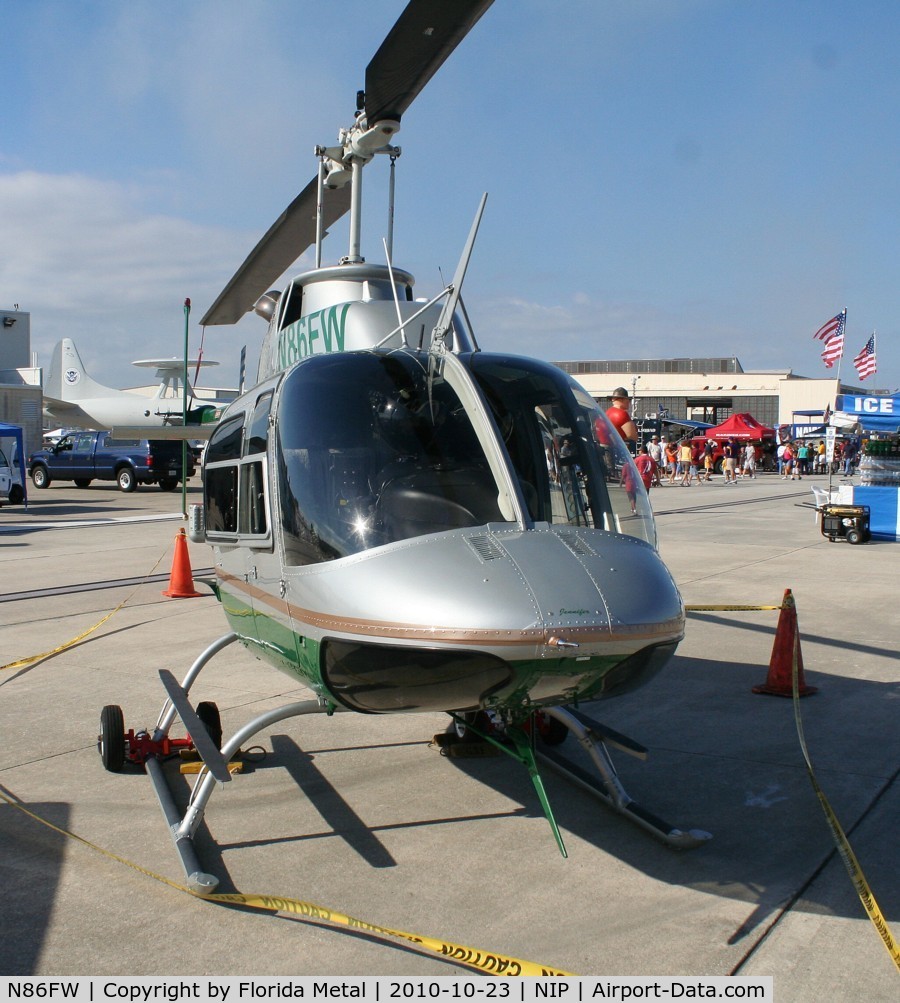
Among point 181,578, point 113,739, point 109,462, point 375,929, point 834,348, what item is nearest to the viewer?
point 375,929

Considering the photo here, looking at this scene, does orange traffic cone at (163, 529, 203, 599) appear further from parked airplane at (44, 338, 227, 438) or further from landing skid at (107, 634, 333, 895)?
parked airplane at (44, 338, 227, 438)

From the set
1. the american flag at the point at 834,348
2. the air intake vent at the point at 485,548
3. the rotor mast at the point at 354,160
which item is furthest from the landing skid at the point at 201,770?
the american flag at the point at 834,348

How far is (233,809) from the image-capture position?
4.54 metres

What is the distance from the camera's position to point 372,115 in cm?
545

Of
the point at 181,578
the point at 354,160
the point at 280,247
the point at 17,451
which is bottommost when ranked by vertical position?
the point at 181,578

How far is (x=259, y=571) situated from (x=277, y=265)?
439 centimetres

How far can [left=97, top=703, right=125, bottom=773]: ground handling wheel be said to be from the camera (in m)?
4.95

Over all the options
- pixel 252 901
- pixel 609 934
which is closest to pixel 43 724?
pixel 252 901

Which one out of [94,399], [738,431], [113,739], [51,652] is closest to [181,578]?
[51,652]

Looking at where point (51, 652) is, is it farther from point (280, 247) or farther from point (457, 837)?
point (457, 837)

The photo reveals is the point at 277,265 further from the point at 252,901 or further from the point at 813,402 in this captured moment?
the point at 813,402

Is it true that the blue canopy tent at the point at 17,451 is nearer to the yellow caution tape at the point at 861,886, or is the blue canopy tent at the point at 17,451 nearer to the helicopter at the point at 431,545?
the helicopter at the point at 431,545

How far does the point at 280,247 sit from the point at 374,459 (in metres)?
4.42

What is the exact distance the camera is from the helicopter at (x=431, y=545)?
126 inches
